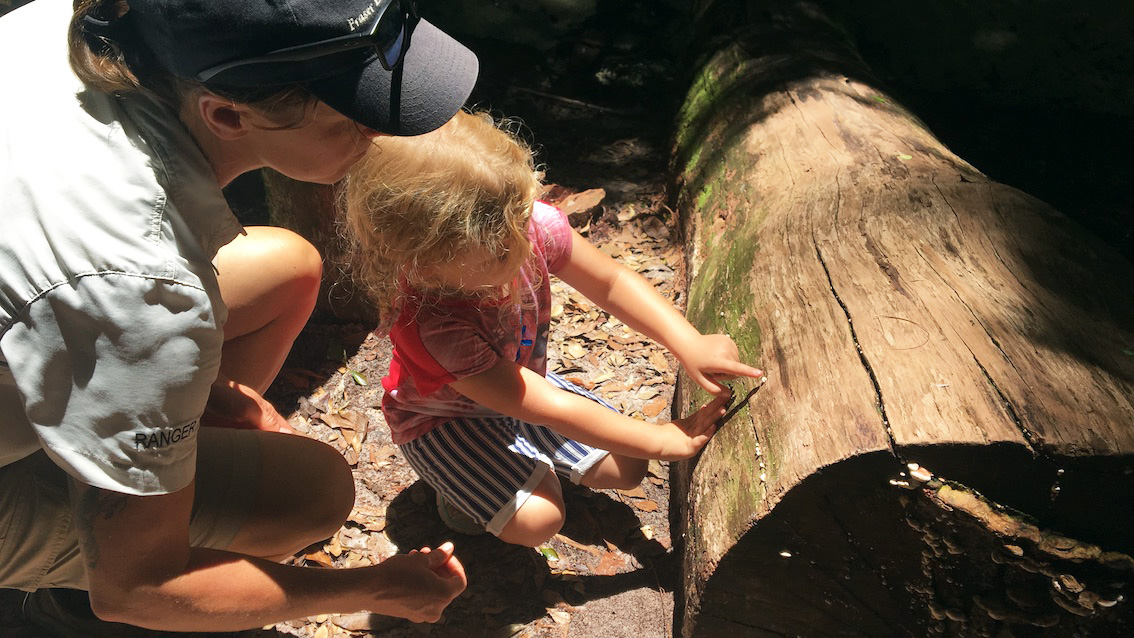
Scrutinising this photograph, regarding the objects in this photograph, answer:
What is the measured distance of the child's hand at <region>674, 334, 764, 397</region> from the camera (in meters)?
1.94

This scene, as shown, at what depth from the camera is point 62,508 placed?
1.74 metres

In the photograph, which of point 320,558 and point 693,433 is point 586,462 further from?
point 320,558

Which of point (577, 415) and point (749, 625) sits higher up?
point (577, 415)

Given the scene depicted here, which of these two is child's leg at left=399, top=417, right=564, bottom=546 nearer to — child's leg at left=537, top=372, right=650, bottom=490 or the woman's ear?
child's leg at left=537, top=372, right=650, bottom=490

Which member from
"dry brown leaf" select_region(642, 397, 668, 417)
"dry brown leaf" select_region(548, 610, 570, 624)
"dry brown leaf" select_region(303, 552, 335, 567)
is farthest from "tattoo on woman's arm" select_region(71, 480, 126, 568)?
"dry brown leaf" select_region(642, 397, 668, 417)

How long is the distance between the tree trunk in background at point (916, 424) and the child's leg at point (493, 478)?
397mm

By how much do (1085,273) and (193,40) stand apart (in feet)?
6.08

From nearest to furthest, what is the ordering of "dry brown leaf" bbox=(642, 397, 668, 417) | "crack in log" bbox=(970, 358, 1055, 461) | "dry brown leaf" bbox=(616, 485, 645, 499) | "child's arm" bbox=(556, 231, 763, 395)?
"crack in log" bbox=(970, 358, 1055, 461)
"child's arm" bbox=(556, 231, 763, 395)
"dry brown leaf" bbox=(616, 485, 645, 499)
"dry brown leaf" bbox=(642, 397, 668, 417)

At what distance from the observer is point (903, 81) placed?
177 inches

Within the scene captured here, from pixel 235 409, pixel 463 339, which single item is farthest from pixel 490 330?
pixel 235 409

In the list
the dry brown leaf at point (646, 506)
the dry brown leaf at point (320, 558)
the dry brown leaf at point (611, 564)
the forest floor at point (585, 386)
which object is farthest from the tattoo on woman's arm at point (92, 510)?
the dry brown leaf at point (646, 506)

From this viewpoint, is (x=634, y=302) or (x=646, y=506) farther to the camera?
(x=646, y=506)

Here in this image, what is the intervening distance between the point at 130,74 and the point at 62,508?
3.31 feet

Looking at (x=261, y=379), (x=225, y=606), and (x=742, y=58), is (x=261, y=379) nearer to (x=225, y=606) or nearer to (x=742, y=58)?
(x=225, y=606)
